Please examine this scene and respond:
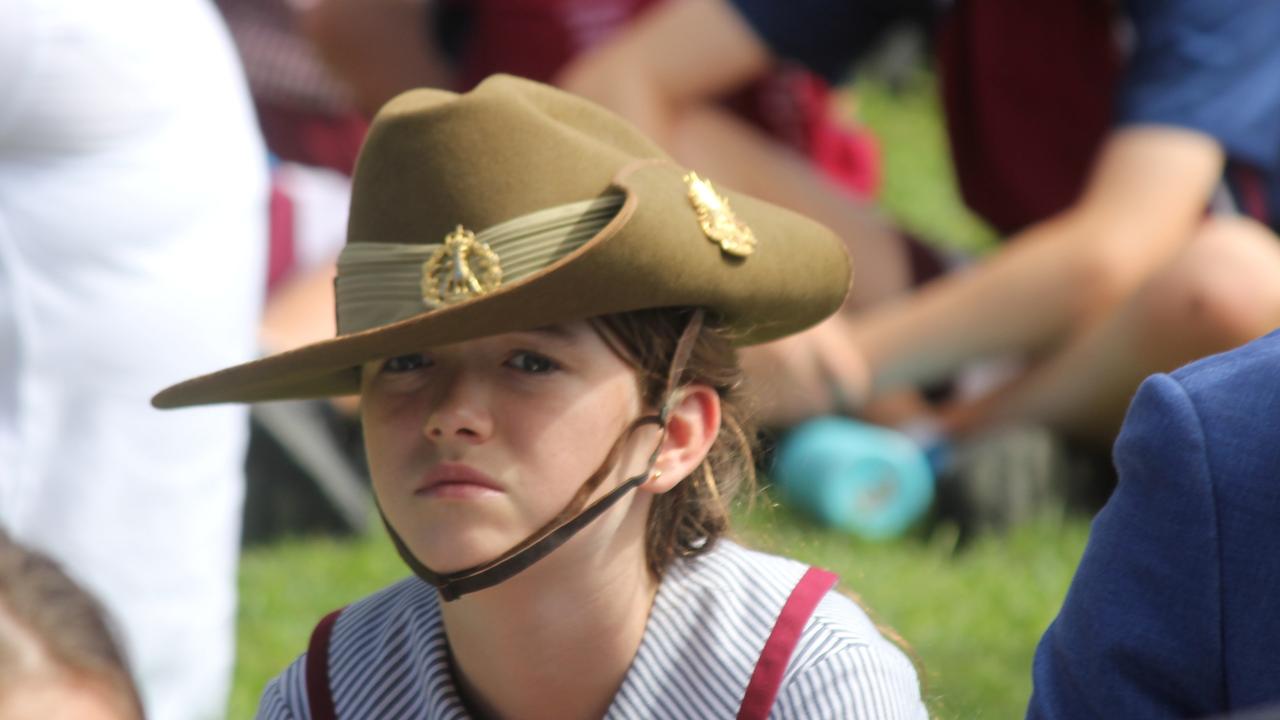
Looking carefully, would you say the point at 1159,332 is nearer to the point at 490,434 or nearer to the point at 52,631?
the point at 490,434

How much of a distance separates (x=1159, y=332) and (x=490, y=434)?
2283 millimetres

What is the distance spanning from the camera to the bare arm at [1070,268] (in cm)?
380

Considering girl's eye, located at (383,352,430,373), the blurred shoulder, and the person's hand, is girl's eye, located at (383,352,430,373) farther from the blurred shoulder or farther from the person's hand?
the person's hand

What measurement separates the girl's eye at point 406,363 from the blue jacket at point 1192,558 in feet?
2.20

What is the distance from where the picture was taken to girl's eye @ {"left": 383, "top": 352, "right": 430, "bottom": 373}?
5.75 feet

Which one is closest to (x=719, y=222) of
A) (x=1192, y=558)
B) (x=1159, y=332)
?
(x=1192, y=558)

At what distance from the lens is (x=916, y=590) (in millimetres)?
3354

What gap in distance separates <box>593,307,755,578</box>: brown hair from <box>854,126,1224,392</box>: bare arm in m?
1.95

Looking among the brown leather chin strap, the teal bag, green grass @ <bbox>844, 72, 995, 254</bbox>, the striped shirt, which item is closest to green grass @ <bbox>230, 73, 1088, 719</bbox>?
the teal bag

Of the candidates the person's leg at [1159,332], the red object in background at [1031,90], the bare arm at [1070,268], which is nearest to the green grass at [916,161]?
the red object in background at [1031,90]

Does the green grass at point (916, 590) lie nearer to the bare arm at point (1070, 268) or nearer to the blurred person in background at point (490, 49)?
the bare arm at point (1070, 268)

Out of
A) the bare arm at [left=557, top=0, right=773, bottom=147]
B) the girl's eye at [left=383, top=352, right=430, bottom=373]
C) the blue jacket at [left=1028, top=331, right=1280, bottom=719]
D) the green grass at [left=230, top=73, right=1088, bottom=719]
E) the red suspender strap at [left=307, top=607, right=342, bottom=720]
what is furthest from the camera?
the bare arm at [left=557, top=0, right=773, bottom=147]

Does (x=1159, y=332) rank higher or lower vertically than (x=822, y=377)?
higher

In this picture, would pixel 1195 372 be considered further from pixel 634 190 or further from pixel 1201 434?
pixel 634 190
